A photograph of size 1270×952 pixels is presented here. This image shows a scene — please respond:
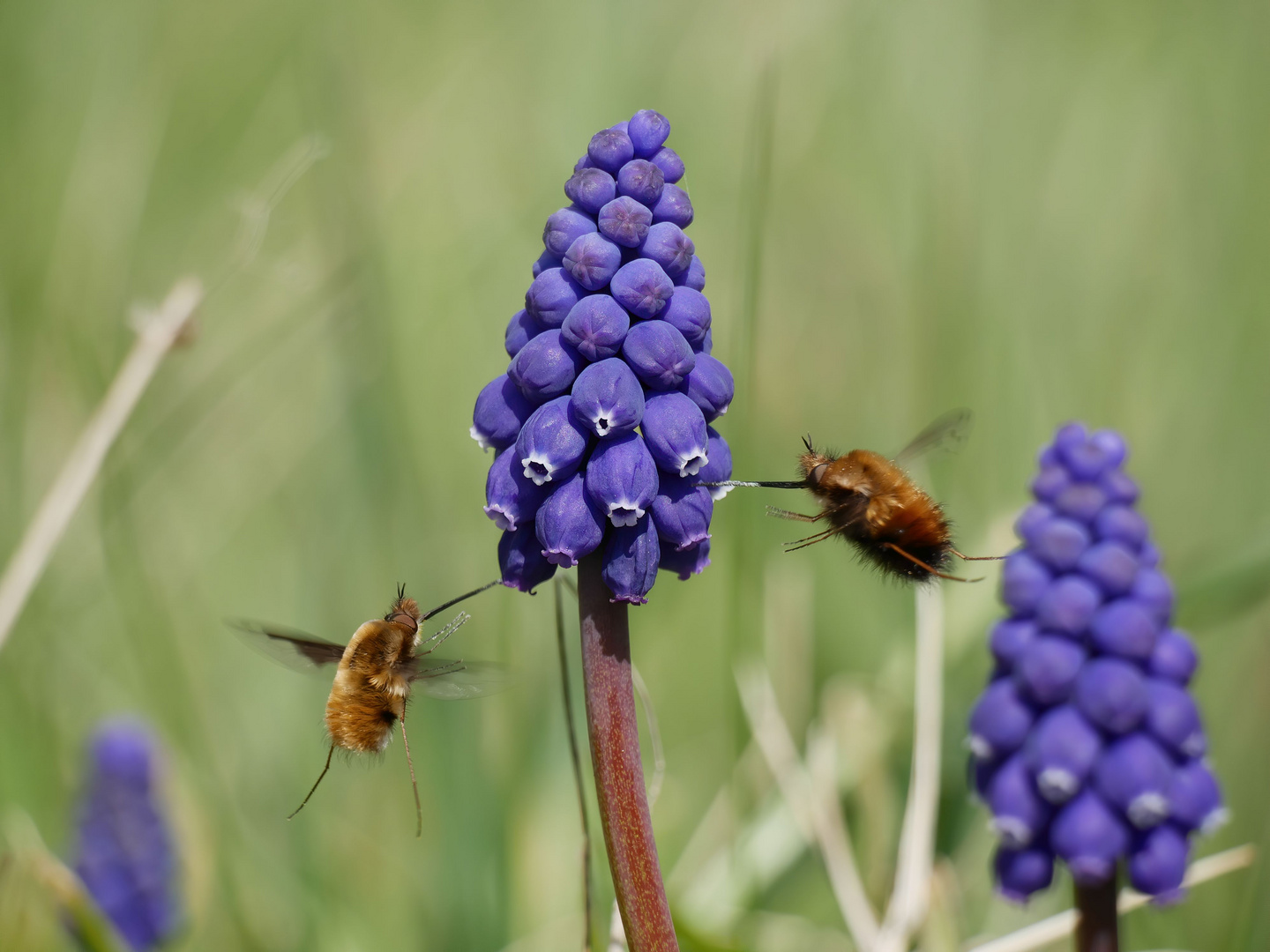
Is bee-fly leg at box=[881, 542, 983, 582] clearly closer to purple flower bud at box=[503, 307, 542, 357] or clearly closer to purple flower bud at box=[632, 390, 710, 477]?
purple flower bud at box=[632, 390, 710, 477]

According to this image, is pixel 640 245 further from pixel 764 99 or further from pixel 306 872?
pixel 306 872

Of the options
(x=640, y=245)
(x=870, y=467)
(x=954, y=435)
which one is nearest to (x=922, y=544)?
(x=870, y=467)

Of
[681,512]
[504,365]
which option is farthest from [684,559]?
[504,365]

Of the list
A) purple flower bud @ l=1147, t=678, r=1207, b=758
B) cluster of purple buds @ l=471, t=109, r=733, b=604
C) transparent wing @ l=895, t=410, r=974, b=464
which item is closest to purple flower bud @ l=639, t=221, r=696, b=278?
cluster of purple buds @ l=471, t=109, r=733, b=604

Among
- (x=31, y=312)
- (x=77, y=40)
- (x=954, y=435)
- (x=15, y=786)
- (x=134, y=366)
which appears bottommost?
(x=15, y=786)

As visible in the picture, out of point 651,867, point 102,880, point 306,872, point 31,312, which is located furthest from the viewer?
point 31,312

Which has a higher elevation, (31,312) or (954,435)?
(31,312)
